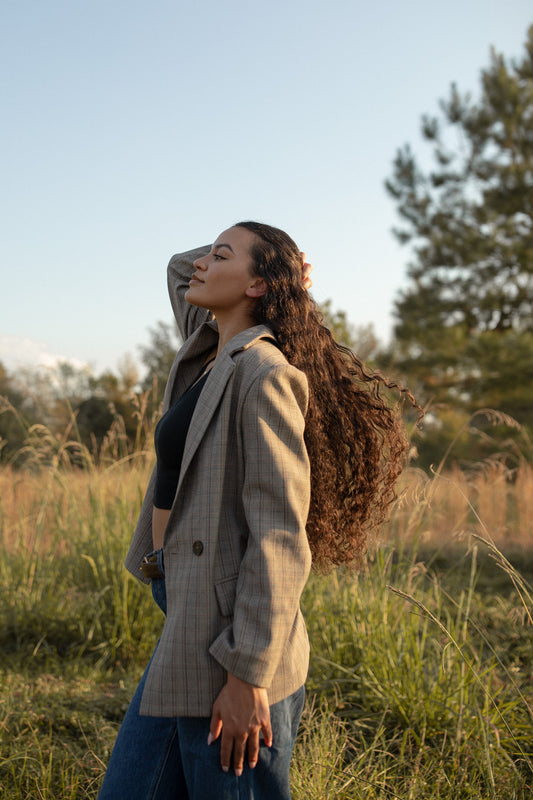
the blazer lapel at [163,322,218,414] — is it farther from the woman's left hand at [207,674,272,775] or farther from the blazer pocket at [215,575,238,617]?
the woman's left hand at [207,674,272,775]

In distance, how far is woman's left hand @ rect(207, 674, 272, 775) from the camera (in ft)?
4.57

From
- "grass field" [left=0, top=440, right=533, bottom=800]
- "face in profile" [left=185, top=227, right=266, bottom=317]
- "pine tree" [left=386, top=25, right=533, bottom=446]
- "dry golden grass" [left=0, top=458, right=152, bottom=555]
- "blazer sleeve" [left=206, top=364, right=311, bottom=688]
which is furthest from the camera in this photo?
"pine tree" [left=386, top=25, right=533, bottom=446]

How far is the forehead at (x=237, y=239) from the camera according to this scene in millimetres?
1855

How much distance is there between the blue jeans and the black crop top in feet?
0.75

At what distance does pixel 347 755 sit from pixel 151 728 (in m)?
1.38

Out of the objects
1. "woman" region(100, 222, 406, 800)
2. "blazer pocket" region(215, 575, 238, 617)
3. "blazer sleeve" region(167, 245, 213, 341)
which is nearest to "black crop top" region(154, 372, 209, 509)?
"woman" region(100, 222, 406, 800)

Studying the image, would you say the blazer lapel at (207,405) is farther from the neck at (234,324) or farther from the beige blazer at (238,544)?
the neck at (234,324)

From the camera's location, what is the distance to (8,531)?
4465 mm

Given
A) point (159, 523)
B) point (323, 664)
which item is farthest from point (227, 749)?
point (323, 664)

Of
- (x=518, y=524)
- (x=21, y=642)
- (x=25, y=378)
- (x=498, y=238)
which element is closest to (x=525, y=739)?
(x=21, y=642)

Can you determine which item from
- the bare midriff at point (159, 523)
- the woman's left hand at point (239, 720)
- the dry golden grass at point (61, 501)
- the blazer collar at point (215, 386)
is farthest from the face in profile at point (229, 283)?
the dry golden grass at point (61, 501)

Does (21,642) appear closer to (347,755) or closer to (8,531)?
(8,531)

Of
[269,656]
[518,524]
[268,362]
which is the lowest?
[518,524]

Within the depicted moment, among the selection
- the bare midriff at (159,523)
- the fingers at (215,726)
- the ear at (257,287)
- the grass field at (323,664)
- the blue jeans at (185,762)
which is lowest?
the grass field at (323,664)
